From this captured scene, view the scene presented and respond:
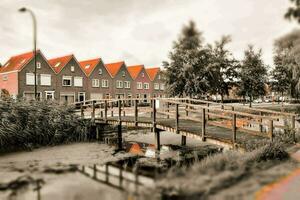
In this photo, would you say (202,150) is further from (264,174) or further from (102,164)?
(264,174)

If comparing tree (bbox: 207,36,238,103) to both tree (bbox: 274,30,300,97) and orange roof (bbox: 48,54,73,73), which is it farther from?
orange roof (bbox: 48,54,73,73)

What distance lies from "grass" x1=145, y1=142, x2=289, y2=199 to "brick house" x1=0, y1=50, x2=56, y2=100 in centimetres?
3193

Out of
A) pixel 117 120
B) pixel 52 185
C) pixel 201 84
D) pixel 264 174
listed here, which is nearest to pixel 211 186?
pixel 264 174

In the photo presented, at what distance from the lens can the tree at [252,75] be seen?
111ft

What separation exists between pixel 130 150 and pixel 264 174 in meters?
8.19

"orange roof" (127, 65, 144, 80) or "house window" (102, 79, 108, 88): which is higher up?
"orange roof" (127, 65, 144, 80)

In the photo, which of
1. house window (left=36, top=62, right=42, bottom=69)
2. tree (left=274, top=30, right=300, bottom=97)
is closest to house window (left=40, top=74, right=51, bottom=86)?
house window (left=36, top=62, right=42, bottom=69)

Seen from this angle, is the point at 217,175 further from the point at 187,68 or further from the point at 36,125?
the point at 187,68

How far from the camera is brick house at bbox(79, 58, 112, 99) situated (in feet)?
152

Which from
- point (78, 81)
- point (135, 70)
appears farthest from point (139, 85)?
point (78, 81)

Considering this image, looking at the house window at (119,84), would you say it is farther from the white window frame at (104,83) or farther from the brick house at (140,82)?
the brick house at (140,82)

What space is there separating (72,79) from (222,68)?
2216 cm

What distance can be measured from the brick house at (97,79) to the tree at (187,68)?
19.6 m

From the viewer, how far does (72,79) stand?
43250 mm
